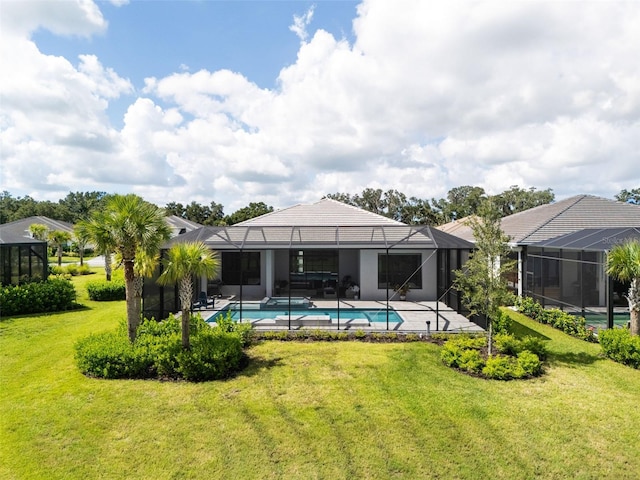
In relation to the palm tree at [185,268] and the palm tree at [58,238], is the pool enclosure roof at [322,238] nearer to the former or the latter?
the palm tree at [185,268]

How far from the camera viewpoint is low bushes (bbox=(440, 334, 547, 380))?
8555 millimetres

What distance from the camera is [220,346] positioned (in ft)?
29.0

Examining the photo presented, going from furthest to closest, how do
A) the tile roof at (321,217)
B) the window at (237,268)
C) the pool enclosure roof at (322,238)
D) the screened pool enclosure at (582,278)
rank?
the tile roof at (321,217)
the window at (237,268)
the pool enclosure roof at (322,238)
the screened pool enclosure at (582,278)

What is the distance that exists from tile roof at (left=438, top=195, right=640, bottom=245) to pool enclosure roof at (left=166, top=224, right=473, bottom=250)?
5.30 meters

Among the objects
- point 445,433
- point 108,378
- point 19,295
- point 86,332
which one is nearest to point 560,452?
point 445,433

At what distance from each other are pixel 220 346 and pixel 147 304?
5604 mm

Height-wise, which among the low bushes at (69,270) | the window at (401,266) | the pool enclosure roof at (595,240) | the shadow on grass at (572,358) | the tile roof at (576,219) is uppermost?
the tile roof at (576,219)

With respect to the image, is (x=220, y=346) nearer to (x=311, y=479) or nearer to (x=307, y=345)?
(x=307, y=345)

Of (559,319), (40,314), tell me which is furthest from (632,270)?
(40,314)

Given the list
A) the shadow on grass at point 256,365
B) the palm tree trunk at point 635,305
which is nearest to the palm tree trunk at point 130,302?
the shadow on grass at point 256,365

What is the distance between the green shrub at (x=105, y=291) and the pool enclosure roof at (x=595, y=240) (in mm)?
19378

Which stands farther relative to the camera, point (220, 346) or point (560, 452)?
point (220, 346)

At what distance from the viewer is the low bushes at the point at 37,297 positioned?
14648mm

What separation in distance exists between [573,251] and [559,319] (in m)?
4.30
